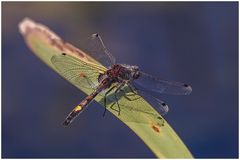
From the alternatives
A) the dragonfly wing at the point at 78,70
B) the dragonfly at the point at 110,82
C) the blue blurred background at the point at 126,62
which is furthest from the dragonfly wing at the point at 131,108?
the blue blurred background at the point at 126,62

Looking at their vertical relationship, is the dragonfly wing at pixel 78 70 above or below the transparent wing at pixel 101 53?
below

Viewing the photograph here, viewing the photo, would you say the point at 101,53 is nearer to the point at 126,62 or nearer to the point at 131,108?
the point at 131,108

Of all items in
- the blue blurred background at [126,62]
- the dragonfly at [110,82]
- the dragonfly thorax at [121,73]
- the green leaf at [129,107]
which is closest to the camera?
the green leaf at [129,107]

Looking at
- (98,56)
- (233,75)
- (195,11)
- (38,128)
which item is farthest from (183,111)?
(98,56)

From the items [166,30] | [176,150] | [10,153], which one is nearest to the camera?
[176,150]

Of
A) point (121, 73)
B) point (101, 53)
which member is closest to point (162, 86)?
point (121, 73)

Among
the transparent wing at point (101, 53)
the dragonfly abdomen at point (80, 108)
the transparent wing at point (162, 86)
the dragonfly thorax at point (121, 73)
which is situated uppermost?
the transparent wing at point (101, 53)

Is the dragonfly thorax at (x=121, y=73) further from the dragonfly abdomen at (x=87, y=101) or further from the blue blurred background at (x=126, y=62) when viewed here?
the blue blurred background at (x=126, y=62)

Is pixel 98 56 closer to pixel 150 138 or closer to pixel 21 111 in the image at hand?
pixel 150 138
